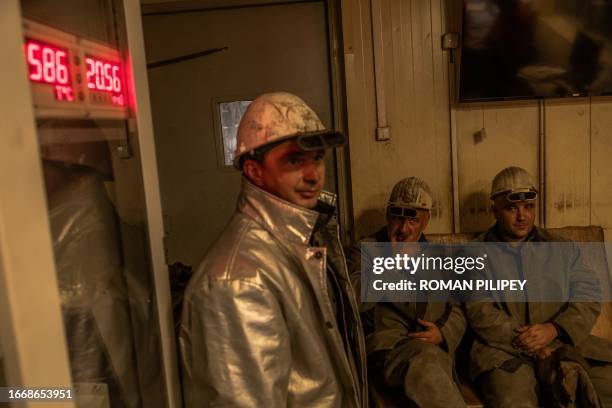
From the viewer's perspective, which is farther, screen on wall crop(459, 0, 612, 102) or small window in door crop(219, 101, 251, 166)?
small window in door crop(219, 101, 251, 166)

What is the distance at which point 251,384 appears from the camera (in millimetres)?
1164

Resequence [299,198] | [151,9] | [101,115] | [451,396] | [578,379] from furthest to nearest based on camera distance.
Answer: [151,9]
[578,379]
[451,396]
[299,198]
[101,115]

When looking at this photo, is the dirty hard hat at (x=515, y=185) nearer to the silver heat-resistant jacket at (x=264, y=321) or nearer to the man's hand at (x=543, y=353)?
the man's hand at (x=543, y=353)

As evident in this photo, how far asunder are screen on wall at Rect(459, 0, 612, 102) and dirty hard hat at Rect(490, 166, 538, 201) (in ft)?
1.52

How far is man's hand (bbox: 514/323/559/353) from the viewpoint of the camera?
84.3 inches

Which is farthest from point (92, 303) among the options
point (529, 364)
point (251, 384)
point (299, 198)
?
point (529, 364)

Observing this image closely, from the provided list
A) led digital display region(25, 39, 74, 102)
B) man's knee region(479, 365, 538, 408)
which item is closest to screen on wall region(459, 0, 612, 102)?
man's knee region(479, 365, 538, 408)

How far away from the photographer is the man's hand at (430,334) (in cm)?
212

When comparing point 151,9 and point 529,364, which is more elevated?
point 151,9

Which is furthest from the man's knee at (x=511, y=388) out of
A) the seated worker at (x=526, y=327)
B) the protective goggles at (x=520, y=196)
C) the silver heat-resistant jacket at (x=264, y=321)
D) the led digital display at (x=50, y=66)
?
the led digital display at (x=50, y=66)

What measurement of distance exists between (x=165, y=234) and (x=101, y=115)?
0.39 meters

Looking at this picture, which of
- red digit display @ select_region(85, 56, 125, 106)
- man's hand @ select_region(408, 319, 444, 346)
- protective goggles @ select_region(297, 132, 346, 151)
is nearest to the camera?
red digit display @ select_region(85, 56, 125, 106)

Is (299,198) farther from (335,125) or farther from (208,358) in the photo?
(335,125)

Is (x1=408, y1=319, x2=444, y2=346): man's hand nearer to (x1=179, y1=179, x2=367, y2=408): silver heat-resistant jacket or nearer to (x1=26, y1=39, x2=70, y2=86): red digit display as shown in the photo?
(x1=179, y1=179, x2=367, y2=408): silver heat-resistant jacket
